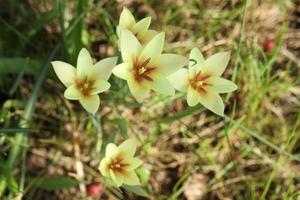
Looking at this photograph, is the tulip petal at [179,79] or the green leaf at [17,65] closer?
the tulip petal at [179,79]

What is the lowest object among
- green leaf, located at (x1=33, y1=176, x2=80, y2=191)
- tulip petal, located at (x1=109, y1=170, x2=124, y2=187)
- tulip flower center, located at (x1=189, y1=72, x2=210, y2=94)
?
green leaf, located at (x1=33, y1=176, x2=80, y2=191)

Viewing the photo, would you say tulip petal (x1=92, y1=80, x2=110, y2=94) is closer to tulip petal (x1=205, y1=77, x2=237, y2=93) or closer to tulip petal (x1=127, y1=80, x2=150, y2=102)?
tulip petal (x1=127, y1=80, x2=150, y2=102)

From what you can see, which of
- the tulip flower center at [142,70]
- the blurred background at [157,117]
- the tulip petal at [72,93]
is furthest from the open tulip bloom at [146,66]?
the blurred background at [157,117]

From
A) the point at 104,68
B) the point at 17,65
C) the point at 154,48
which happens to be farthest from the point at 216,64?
the point at 17,65

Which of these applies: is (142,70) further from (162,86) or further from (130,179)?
(130,179)

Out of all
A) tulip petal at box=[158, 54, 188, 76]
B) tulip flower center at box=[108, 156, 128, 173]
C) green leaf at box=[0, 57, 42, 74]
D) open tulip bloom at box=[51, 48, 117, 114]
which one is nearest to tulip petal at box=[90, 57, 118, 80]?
open tulip bloom at box=[51, 48, 117, 114]

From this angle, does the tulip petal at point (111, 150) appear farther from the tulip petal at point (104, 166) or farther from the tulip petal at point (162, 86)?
the tulip petal at point (162, 86)
